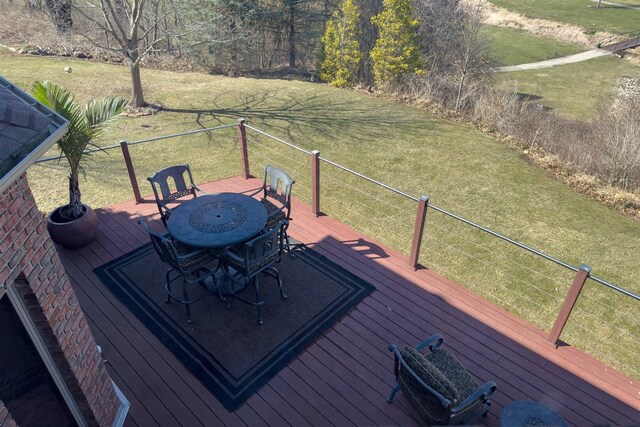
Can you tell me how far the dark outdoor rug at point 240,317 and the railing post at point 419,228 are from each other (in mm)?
864

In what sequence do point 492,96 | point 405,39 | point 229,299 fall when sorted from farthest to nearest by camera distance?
point 405,39 → point 492,96 → point 229,299

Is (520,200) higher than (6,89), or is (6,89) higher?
(6,89)

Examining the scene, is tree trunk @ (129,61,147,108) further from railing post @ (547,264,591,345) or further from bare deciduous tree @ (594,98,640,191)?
bare deciduous tree @ (594,98,640,191)

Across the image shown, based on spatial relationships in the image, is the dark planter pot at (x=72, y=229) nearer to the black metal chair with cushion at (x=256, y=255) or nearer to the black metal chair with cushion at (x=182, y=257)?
the black metal chair with cushion at (x=182, y=257)

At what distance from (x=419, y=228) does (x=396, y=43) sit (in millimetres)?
12728

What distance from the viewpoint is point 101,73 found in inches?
603

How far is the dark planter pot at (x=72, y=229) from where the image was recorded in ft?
19.3

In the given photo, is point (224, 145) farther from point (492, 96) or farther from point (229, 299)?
point (492, 96)

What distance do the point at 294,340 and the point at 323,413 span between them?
0.97m

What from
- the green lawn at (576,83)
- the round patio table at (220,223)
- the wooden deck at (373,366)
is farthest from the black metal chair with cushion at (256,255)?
the green lawn at (576,83)

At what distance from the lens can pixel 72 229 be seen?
593 centimetres

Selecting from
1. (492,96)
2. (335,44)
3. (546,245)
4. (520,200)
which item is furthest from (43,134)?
(335,44)

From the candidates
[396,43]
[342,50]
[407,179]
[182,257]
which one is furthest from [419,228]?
[342,50]

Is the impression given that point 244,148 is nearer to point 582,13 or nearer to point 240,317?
point 240,317
